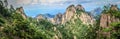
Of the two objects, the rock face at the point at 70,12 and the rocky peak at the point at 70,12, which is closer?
the rock face at the point at 70,12

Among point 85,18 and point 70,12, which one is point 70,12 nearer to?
point 70,12

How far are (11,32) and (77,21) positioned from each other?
6861 cm

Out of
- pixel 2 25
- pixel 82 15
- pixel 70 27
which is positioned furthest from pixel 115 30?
pixel 82 15

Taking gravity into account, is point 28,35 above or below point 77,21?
above

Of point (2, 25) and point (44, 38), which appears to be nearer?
point (2, 25)

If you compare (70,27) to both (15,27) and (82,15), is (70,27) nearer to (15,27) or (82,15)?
(82,15)

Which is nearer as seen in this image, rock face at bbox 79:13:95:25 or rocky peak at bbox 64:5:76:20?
rock face at bbox 79:13:95:25

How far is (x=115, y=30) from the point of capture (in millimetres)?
63969

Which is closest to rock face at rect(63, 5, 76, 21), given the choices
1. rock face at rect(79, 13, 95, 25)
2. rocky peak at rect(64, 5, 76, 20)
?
rocky peak at rect(64, 5, 76, 20)

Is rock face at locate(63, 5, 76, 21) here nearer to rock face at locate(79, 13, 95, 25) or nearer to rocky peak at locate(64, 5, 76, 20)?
rocky peak at locate(64, 5, 76, 20)

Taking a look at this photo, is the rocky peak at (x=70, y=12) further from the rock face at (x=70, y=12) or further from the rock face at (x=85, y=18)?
the rock face at (x=85, y=18)

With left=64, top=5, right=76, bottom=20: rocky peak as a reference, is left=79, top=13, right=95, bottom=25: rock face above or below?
below

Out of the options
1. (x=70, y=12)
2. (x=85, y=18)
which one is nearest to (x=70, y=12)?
(x=70, y=12)

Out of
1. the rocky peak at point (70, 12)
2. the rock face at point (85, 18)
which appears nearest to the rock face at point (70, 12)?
the rocky peak at point (70, 12)
